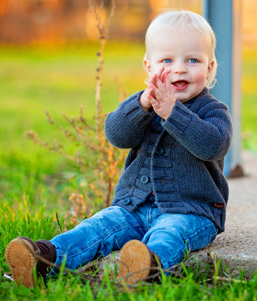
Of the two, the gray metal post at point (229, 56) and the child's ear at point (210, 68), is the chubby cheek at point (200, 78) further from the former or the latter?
the gray metal post at point (229, 56)

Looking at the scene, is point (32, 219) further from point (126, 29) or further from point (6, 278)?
point (126, 29)

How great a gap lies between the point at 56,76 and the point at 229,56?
710 cm

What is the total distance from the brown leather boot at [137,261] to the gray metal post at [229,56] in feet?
6.98

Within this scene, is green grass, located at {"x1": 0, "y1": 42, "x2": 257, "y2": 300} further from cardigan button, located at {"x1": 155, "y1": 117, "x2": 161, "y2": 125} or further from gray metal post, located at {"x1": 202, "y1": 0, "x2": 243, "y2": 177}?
gray metal post, located at {"x1": 202, "y1": 0, "x2": 243, "y2": 177}

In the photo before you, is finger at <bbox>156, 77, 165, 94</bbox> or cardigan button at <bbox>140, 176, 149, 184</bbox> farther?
cardigan button at <bbox>140, 176, 149, 184</bbox>

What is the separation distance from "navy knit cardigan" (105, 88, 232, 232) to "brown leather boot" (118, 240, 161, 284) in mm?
359

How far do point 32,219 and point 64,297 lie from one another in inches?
34.9

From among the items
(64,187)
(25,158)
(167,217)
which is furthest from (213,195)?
(25,158)

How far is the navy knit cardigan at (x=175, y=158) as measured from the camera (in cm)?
195

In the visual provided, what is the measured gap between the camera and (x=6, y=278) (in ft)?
6.27

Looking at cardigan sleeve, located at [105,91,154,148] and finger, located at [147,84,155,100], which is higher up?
finger, located at [147,84,155,100]

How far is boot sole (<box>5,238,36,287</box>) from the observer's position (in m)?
1.71

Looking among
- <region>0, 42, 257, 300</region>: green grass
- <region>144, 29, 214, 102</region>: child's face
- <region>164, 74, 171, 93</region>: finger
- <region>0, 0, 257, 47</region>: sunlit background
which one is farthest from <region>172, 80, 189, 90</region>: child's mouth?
<region>0, 0, 257, 47</region>: sunlit background

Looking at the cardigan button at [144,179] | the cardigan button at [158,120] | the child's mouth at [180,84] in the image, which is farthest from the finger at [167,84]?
the cardigan button at [144,179]
